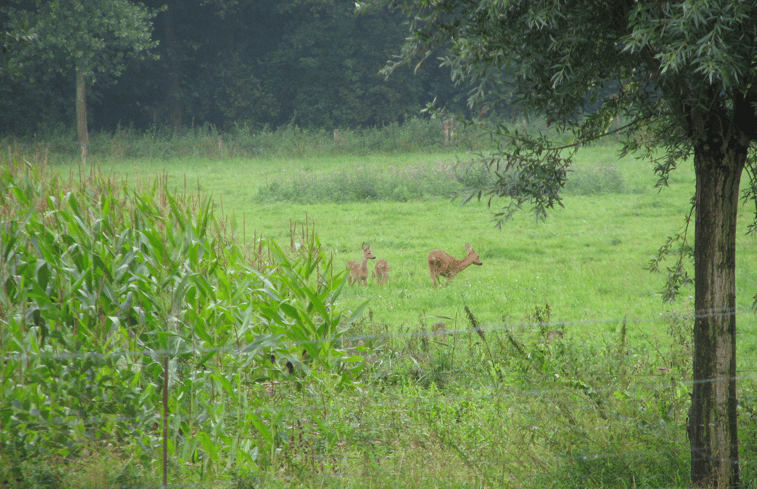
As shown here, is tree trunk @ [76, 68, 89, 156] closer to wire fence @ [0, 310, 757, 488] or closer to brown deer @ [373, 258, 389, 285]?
brown deer @ [373, 258, 389, 285]

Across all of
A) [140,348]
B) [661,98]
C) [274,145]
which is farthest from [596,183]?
[274,145]

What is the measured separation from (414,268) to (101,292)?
6.42m

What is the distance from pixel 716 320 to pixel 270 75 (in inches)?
1610

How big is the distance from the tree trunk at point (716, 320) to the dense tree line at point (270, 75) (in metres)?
36.9

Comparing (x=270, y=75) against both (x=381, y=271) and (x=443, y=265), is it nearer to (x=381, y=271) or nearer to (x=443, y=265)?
(x=381, y=271)

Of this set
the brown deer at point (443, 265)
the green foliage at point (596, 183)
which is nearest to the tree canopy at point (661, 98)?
the brown deer at point (443, 265)

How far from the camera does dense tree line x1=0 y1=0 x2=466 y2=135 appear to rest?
1572 inches

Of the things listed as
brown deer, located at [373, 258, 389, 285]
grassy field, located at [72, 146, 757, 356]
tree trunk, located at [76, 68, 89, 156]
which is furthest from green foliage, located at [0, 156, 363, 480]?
tree trunk, located at [76, 68, 89, 156]

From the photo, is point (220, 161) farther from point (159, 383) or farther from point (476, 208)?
point (159, 383)

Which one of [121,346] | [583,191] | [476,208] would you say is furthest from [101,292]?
[583,191]

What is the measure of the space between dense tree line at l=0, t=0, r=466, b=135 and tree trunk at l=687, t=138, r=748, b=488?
36885 millimetres

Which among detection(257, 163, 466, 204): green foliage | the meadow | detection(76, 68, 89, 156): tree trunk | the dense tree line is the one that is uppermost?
the dense tree line

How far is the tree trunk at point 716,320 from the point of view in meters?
3.34

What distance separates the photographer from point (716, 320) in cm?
337
